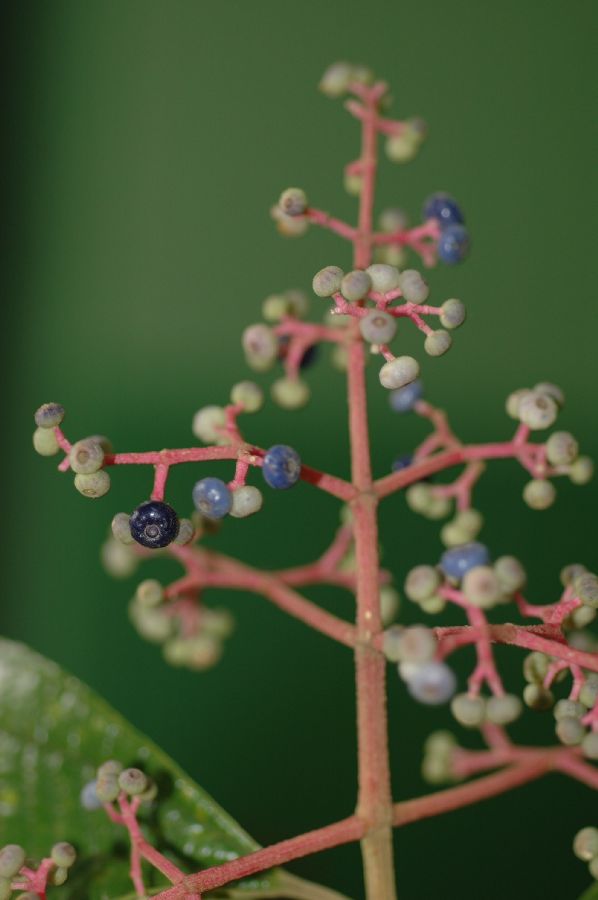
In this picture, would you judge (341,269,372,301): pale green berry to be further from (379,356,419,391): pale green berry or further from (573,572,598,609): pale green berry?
(573,572,598,609): pale green berry

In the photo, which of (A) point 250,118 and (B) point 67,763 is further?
(A) point 250,118

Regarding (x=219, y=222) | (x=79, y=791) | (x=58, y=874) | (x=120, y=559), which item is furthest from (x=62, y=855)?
(x=219, y=222)

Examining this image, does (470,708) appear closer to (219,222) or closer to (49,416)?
(49,416)

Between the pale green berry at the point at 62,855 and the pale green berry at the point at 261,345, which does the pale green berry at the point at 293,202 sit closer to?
the pale green berry at the point at 261,345

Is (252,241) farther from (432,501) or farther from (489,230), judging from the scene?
(432,501)

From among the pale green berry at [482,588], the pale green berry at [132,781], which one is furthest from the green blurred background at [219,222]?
the pale green berry at [482,588]

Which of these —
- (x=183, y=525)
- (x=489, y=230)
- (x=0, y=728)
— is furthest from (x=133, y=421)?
(x=183, y=525)
